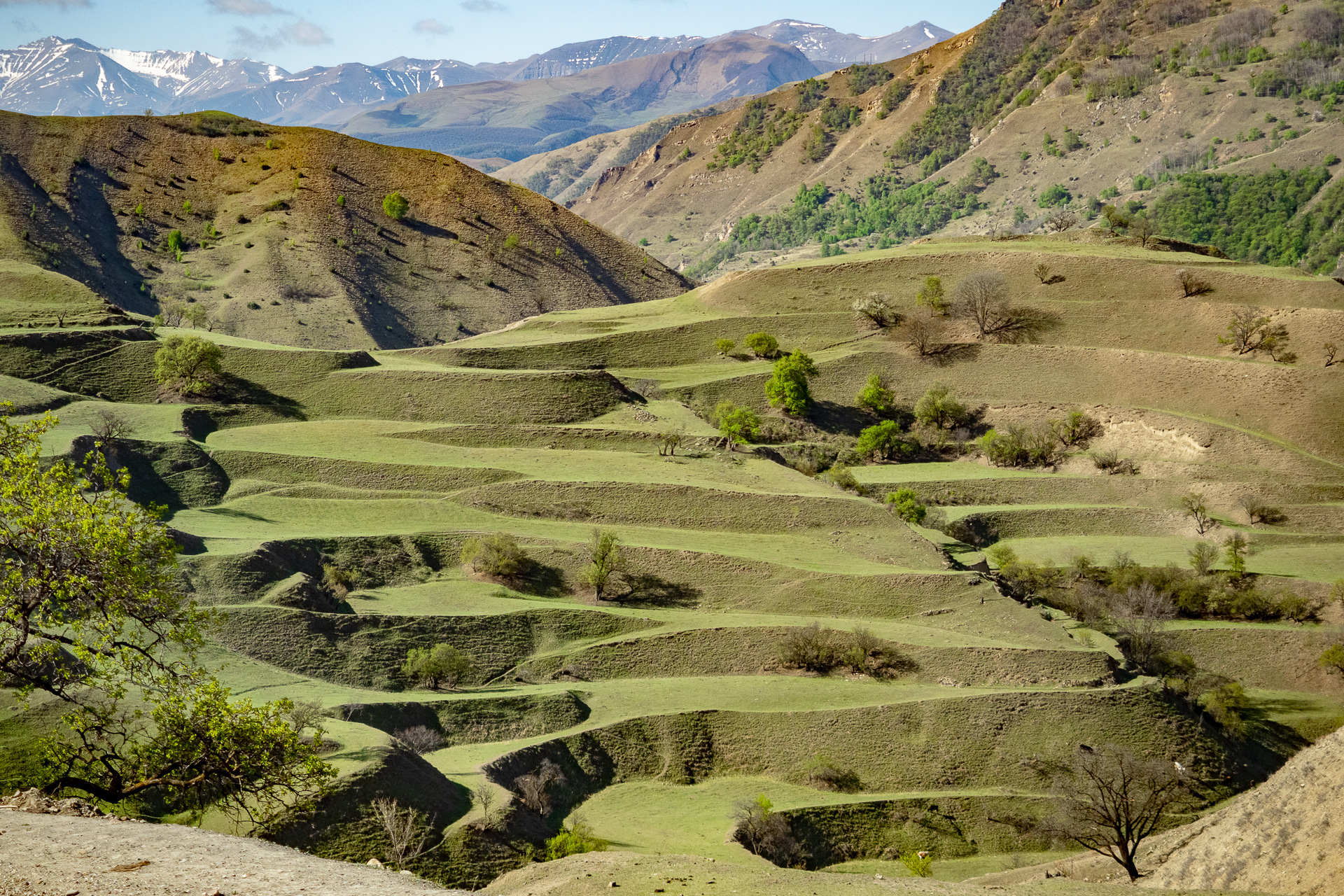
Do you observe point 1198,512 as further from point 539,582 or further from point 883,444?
point 539,582

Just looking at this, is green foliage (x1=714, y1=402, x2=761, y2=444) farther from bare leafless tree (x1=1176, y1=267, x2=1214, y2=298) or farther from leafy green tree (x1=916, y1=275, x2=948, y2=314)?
bare leafless tree (x1=1176, y1=267, x2=1214, y2=298)

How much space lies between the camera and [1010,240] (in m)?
81.4

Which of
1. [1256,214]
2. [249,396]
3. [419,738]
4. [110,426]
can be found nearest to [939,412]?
[249,396]

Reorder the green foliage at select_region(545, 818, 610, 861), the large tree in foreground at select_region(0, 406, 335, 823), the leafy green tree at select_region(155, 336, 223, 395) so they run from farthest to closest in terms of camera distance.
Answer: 1. the leafy green tree at select_region(155, 336, 223, 395)
2. the green foliage at select_region(545, 818, 610, 861)
3. the large tree in foreground at select_region(0, 406, 335, 823)

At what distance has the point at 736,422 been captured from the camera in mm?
59031

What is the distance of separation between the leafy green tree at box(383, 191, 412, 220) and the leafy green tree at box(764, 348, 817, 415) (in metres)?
57.1

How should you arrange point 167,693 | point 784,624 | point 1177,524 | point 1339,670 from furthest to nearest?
point 1177,524 → point 1339,670 → point 784,624 → point 167,693

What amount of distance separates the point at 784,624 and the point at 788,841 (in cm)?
1170

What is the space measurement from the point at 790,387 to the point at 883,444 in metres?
6.89

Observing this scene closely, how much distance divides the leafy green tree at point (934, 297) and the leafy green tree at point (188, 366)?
158ft

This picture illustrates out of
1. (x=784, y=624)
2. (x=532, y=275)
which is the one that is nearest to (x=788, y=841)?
(x=784, y=624)

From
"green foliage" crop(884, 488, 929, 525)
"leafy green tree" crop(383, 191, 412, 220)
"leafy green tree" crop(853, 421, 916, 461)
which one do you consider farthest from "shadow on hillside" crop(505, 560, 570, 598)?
"leafy green tree" crop(383, 191, 412, 220)

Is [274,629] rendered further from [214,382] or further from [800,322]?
[800,322]

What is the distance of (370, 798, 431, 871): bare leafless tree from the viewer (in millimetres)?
22656
